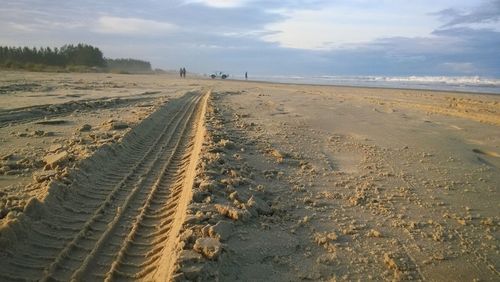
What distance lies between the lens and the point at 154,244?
350cm

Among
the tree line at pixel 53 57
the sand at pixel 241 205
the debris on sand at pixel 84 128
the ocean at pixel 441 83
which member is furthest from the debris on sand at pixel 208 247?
the tree line at pixel 53 57

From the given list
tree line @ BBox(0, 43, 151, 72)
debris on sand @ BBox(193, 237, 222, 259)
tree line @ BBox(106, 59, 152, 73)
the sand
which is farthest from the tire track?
tree line @ BBox(106, 59, 152, 73)

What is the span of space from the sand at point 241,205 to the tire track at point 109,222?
0.05ft

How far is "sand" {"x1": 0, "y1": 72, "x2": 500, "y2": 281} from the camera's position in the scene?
3.16 m

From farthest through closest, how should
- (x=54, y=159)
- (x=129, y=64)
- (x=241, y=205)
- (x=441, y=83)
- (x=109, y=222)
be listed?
(x=129, y=64) → (x=441, y=83) → (x=54, y=159) → (x=241, y=205) → (x=109, y=222)

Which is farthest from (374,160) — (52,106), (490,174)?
(52,106)

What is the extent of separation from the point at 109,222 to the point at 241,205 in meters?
1.30

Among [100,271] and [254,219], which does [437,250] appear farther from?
[100,271]

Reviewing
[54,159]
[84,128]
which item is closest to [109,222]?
[54,159]

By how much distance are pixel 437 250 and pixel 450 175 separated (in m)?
2.64

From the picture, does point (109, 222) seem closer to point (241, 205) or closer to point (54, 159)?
point (241, 205)

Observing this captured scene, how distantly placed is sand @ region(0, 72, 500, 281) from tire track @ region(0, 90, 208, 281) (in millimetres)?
16

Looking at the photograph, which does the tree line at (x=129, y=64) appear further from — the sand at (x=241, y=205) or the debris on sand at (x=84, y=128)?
the sand at (x=241, y=205)

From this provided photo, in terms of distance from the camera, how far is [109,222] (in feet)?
12.6
